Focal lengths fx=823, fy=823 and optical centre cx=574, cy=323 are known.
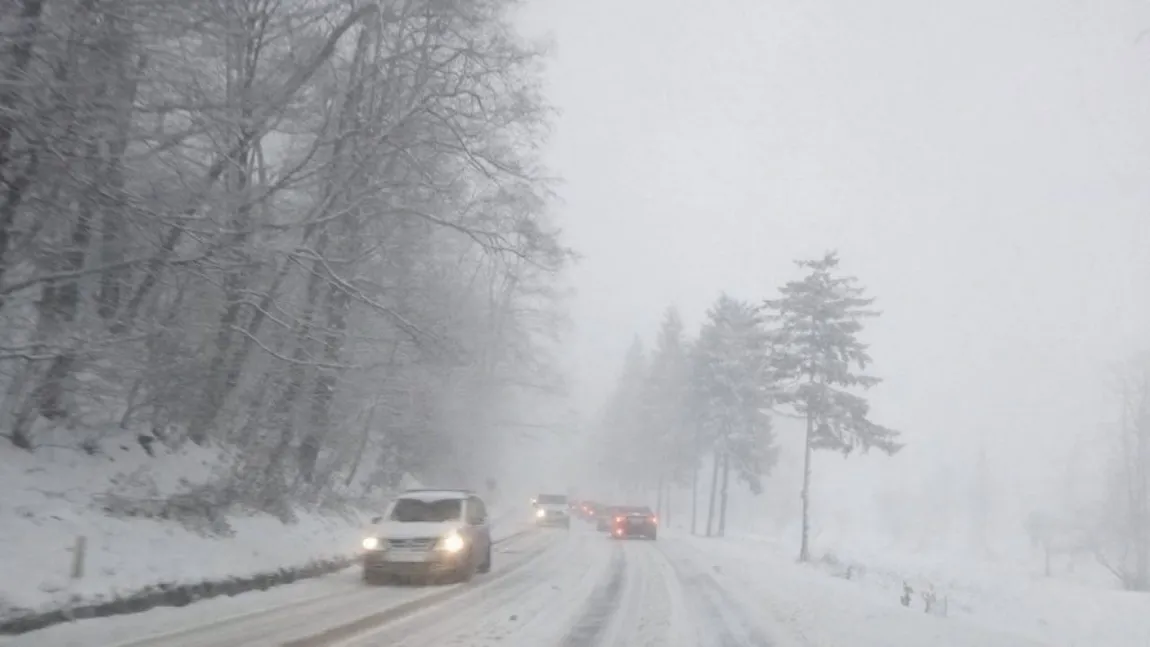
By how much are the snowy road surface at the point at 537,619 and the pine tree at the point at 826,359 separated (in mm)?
16884

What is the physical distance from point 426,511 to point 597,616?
5870mm

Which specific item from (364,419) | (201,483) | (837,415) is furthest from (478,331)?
(201,483)

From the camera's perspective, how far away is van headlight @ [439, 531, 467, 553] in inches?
615

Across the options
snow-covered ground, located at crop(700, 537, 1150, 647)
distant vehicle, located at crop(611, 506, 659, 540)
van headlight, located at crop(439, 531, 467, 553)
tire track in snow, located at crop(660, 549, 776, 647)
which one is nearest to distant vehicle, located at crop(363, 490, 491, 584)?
van headlight, located at crop(439, 531, 467, 553)

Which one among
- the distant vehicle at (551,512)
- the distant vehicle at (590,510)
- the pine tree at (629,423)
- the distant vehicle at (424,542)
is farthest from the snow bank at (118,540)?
the pine tree at (629,423)

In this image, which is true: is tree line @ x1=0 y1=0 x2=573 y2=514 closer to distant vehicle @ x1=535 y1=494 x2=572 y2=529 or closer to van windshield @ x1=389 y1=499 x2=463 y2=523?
van windshield @ x1=389 y1=499 x2=463 y2=523

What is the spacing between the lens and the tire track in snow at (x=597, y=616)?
10.0 m

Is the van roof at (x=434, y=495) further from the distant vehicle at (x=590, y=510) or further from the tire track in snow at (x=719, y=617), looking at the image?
the distant vehicle at (x=590, y=510)

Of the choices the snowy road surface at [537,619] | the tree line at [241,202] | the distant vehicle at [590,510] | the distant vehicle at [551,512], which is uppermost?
the tree line at [241,202]

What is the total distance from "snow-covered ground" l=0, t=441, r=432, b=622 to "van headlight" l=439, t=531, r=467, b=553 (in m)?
2.80

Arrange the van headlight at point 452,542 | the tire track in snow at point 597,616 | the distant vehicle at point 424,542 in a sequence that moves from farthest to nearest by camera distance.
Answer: the van headlight at point 452,542, the distant vehicle at point 424,542, the tire track in snow at point 597,616

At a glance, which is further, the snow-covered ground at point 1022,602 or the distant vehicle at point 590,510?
the distant vehicle at point 590,510

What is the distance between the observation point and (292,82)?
39.7 feet

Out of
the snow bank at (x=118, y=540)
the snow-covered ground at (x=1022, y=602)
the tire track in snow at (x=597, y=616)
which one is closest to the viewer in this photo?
the snow bank at (x=118, y=540)
